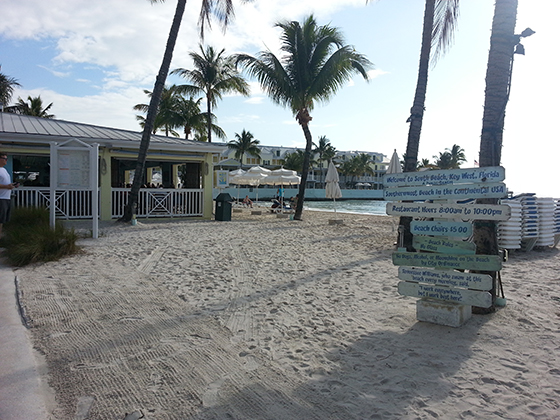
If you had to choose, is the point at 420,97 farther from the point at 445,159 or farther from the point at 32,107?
the point at 445,159

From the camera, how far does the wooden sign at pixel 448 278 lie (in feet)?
→ 13.3

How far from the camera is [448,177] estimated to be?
426 centimetres

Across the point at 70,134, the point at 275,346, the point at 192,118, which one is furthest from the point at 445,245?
the point at 192,118

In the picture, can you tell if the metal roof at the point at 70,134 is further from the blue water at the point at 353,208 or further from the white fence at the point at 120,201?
the blue water at the point at 353,208

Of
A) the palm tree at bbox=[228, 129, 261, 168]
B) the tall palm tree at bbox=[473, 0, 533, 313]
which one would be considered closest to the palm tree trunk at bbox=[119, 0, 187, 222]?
the tall palm tree at bbox=[473, 0, 533, 313]

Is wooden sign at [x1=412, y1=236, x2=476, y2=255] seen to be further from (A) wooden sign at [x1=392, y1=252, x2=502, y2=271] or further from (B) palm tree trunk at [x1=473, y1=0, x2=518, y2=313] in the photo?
(B) palm tree trunk at [x1=473, y1=0, x2=518, y2=313]

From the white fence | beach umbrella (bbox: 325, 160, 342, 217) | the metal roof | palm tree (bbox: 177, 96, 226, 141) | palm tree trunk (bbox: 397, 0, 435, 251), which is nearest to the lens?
palm tree trunk (bbox: 397, 0, 435, 251)

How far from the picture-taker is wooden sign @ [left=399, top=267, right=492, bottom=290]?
13.3ft

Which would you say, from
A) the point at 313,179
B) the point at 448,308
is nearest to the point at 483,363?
the point at 448,308

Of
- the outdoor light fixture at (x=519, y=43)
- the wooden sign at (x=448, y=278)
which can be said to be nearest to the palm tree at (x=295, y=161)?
the outdoor light fixture at (x=519, y=43)

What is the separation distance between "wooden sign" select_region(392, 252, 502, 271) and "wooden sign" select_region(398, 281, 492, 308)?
0.23m

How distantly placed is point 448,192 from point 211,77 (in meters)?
24.2

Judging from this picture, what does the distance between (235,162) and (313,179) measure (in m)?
33.0

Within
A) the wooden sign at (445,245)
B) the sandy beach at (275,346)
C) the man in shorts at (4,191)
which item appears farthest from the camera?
the man in shorts at (4,191)
